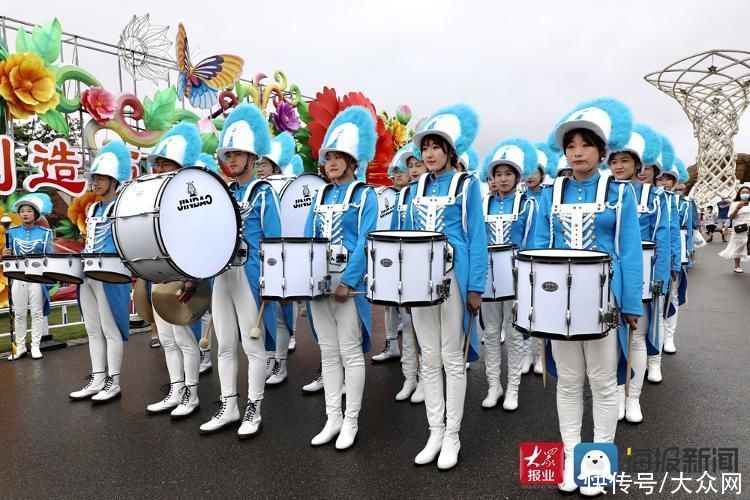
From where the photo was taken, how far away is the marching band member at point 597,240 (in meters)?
2.91

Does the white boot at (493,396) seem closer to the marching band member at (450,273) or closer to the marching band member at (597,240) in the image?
the marching band member at (450,273)

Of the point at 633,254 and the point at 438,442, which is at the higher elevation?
the point at 633,254

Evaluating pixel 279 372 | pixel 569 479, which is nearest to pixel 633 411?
pixel 569 479

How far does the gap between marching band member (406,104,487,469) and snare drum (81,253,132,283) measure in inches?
101

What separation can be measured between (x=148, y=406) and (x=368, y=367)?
2.28 m

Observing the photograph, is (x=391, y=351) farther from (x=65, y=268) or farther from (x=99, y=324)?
(x=65, y=268)

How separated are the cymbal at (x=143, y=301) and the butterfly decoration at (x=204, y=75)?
7.44 metres

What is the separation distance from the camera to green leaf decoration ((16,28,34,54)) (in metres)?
8.40

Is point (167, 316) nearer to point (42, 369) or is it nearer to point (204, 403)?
point (204, 403)

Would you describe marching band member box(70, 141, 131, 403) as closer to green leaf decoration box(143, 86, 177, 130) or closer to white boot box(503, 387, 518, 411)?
white boot box(503, 387, 518, 411)

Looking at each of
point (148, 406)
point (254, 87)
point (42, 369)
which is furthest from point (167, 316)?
point (254, 87)

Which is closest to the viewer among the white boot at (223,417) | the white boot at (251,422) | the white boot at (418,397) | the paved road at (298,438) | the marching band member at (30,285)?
the paved road at (298,438)

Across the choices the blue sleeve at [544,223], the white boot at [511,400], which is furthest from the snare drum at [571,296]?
the white boot at [511,400]

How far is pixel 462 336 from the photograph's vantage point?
3.39m
